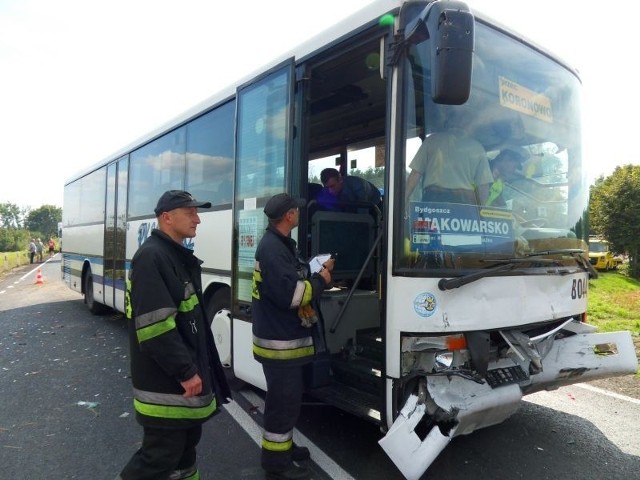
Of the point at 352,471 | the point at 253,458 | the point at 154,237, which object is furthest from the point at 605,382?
the point at 154,237

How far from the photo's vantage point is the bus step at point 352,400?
10.6 feet

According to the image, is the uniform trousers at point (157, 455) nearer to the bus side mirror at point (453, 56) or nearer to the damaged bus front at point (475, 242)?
the damaged bus front at point (475, 242)

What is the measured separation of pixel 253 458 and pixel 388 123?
105 inches

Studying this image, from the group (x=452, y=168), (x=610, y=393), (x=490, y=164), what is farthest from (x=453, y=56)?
(x=610, y=393)

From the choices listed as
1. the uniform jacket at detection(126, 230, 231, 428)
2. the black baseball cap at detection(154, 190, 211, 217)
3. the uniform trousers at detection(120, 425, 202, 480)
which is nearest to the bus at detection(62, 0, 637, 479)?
the uniform jacket at detection(126, 230, 231, 428)

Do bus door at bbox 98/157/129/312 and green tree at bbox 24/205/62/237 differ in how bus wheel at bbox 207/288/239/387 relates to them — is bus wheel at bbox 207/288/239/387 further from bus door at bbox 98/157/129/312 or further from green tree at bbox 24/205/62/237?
green tree at bbox 24/205/62/237

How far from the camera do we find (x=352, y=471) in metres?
3.40

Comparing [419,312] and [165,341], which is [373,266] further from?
[165,341]

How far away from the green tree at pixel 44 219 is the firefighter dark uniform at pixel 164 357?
117675mm

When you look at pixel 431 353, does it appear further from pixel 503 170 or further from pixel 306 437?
pixel 306 437

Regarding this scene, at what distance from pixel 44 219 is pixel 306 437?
119m

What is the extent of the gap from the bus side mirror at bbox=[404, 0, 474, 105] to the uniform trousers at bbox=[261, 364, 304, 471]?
2.01 m

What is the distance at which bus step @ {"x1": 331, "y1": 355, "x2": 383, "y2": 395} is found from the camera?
354 cm

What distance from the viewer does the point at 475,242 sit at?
126 inches
